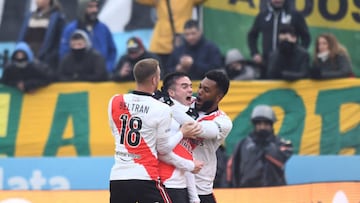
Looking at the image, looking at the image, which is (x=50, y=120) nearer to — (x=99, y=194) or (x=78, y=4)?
(x=78, y=4)

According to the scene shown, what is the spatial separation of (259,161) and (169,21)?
9.15ft

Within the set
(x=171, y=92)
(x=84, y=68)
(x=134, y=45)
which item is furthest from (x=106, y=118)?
(x=171, y=92)

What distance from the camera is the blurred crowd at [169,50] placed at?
13148mm

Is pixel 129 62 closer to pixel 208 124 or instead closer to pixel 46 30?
pixel 46 30

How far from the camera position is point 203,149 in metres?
8.42

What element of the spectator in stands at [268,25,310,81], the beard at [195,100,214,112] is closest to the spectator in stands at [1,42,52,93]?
the spectator in stands at [268,25,310,81]

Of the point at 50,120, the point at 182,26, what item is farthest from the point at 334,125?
the point at 50,120

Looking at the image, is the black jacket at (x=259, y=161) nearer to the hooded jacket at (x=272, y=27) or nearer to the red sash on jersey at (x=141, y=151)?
the hooded jacket at (x=272, y=27)

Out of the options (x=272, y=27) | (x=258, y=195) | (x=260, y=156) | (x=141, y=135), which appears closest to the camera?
(x=141, y=135)

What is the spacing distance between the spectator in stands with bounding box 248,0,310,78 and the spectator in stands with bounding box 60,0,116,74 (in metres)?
1.95

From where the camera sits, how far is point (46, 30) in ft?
48.0

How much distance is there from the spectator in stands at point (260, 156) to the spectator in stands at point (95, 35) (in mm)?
2635

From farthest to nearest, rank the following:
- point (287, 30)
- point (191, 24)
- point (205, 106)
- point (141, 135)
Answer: point (191, 24) → point (287, 30) → point (205, 106) → point (141, 135)

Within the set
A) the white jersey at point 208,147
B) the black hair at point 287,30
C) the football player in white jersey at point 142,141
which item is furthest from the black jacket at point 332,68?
the football player in white jersey at point 142,141
